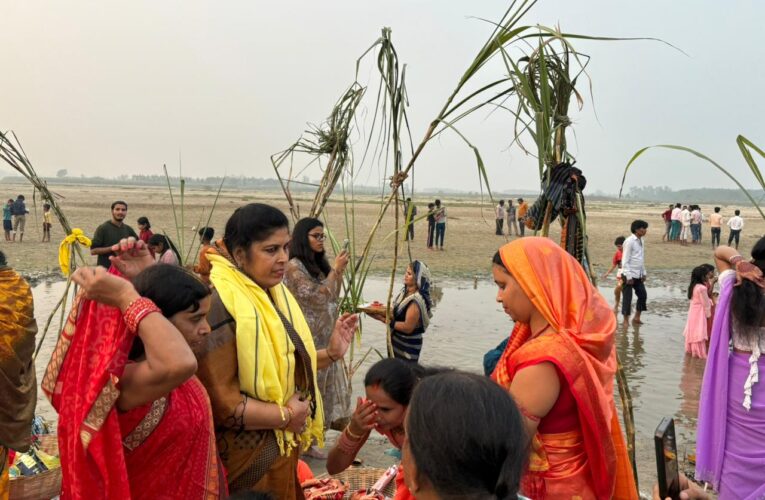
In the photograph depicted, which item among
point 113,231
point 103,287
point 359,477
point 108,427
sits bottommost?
point 359,477

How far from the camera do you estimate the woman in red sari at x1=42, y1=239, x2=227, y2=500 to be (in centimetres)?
181

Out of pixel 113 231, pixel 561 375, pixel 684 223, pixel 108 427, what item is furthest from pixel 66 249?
pixel 684 223

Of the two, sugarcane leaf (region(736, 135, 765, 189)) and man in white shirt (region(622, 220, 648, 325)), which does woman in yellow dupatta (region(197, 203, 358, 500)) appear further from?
man in white shirt (region(622, 220, 648, 325))

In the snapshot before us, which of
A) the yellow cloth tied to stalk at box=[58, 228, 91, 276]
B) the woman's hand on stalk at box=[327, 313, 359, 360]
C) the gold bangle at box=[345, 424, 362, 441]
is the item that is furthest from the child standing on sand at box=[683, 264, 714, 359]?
the yellow cloth tied to stalk at box=[58, 228, 91, 276]

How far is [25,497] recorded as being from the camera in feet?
9.79

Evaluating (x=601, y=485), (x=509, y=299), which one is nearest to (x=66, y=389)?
(x=509, y=299)

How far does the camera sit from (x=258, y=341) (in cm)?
224

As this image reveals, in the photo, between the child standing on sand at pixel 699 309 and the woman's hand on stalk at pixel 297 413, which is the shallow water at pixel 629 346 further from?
the woman's hand on stalk at pixel 297 413

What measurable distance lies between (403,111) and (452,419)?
8.60ft

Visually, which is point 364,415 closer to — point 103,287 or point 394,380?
point 394,380

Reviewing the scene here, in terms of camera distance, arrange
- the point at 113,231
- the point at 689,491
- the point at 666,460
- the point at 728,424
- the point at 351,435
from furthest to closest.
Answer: the point at 113,231, the point at 728,424, the point at 351,435, the point at 689,491, the point at 666,460

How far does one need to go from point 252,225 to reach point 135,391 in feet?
2.63

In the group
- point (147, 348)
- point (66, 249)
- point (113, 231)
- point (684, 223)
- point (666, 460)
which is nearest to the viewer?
point (666, 460)

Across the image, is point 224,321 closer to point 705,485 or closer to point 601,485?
point 601,485
